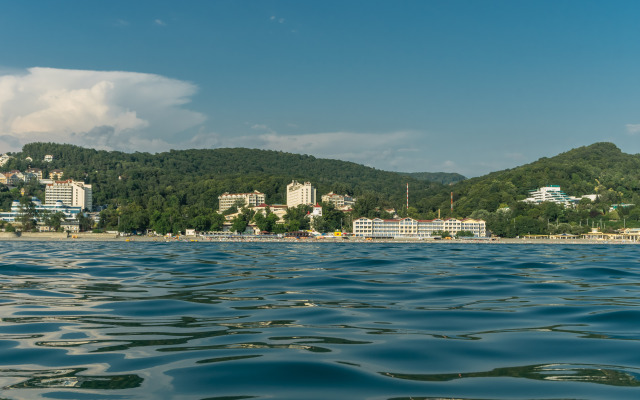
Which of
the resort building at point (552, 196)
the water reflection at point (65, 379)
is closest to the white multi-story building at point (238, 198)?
the resort building at point (552, 196)

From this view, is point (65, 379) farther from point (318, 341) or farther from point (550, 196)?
point (550, 196)

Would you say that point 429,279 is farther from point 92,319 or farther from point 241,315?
point 92,319

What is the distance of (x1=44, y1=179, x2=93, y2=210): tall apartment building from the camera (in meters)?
185

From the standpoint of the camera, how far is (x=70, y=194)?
611 feet

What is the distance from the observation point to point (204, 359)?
16.9 ft

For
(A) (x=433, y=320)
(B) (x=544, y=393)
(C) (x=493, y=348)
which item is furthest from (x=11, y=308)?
(B) (x=544, y=393)

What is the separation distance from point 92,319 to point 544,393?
577 centimetres

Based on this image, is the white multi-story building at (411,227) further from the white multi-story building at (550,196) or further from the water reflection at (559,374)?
the water reflection at (559,374)

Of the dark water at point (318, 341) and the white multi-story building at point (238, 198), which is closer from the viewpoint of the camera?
the dark water at point (318, 341)

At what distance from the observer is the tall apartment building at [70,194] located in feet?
607

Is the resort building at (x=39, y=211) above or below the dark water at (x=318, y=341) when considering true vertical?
above

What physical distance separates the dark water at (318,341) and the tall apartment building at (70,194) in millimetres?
190563

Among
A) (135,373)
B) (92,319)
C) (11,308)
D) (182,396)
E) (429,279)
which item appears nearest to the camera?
(182,396)

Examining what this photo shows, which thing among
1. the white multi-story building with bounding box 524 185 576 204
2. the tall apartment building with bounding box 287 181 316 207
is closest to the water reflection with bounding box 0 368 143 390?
the white multi-story building with bounding box 524 185 576 204
